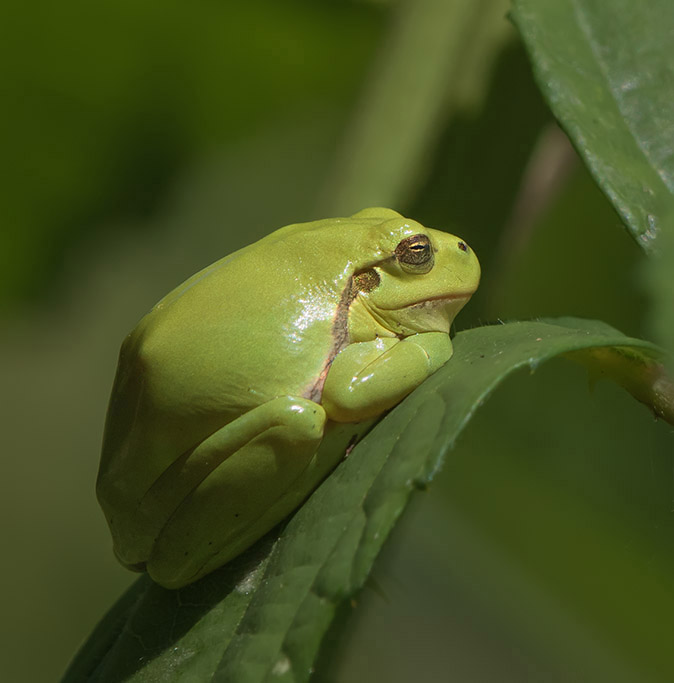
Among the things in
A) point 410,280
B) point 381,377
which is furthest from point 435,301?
point 381,377

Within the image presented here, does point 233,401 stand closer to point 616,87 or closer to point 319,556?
point 319,556

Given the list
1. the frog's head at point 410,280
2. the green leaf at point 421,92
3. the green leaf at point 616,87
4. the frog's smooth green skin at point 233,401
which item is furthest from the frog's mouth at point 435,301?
the green leaf at point 616,87

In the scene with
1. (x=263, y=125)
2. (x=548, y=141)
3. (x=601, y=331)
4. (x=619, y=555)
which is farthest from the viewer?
(x=263, y=125)

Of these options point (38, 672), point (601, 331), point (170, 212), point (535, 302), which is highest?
point (601, 331)

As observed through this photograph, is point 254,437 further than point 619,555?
No

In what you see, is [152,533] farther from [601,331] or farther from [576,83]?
[576,83]

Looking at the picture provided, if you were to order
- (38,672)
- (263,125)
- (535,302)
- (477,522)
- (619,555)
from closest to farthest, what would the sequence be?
(619,555), (535,302), (477,522), (263,125), (38,672)

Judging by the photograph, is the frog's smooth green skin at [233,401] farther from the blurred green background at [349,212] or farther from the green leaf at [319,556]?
the blurred green background at [349,212]

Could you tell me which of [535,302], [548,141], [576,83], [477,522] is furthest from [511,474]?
[576,83]
